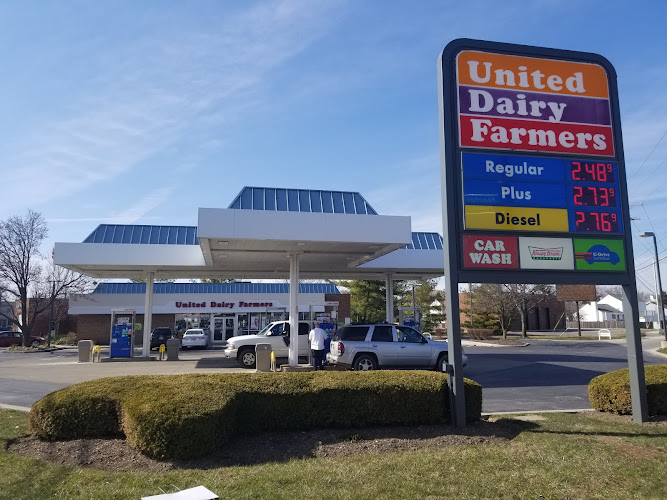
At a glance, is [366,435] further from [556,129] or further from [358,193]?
[358,193]

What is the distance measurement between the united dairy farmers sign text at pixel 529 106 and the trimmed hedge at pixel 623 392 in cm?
420

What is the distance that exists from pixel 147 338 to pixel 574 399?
2019cm

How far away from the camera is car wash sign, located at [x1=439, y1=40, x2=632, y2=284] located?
877cm

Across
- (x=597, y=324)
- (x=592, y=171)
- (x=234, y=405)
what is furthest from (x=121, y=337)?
(x=597, y=324)

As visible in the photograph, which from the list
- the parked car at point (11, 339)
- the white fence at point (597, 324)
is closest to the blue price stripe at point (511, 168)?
the parked car at point (11, 339)

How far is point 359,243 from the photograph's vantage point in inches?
717

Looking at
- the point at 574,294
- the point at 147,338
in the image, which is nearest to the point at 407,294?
the point at 574,294

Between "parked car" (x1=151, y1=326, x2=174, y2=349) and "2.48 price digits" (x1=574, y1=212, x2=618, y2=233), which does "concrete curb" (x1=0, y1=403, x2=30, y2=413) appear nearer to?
"2.48 price digits" (x1=574, y1=212, x2=618, y2=233)

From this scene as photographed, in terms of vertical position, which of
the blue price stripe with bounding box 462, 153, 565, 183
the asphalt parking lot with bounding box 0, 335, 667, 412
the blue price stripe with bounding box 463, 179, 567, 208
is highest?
the blue price stripe with bounding box 462, 153, 565, 183

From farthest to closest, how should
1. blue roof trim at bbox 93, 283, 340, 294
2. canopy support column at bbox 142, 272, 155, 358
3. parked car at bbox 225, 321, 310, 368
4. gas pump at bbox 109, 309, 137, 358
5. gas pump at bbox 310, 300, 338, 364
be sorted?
1. blue roof trim at bbox 93, 283, 340, 294
2. gas pump at bbox 310, 300, 338, 364
3. gas pump at bbox 109, 309, 137, 358
4. canopy support column at bbox 142, 272, 155, 358
5. parked car at bbox 225, 321, 310, 368

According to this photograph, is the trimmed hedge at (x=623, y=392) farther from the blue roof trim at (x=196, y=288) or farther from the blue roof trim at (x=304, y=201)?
the blue roof trim at (x=196, y=288)

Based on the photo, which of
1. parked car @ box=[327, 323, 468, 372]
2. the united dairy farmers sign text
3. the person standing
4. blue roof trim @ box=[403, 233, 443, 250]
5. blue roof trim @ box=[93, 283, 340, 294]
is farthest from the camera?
blue roof trim @ box=[93, 283, 340, 294]

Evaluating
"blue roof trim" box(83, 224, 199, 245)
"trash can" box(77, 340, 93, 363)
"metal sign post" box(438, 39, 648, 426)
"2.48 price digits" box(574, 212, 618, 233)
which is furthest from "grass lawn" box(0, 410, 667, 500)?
"trash can" box(77, 340, 93, 363)

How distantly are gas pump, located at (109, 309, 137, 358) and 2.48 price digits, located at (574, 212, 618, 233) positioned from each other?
74.2 feet
